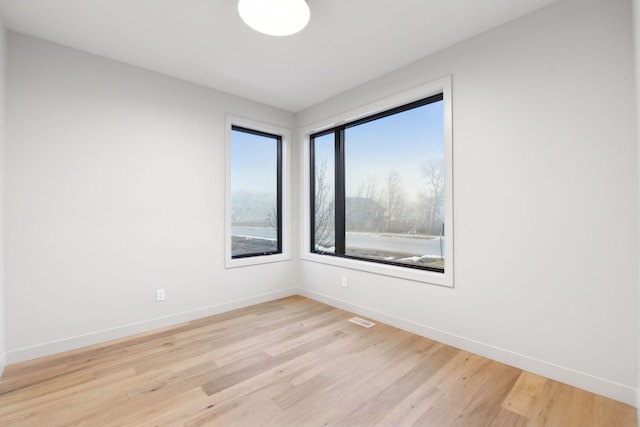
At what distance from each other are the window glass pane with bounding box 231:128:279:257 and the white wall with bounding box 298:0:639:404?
7.25ft

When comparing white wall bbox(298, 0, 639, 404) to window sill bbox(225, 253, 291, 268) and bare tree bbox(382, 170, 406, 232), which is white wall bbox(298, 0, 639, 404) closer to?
bare tree bbox(382, 170, 406, 232)

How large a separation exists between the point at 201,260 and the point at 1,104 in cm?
201

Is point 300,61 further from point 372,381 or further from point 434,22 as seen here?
point 372,381

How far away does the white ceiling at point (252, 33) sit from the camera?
6.80 feet

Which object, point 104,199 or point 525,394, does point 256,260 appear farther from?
point 525,394

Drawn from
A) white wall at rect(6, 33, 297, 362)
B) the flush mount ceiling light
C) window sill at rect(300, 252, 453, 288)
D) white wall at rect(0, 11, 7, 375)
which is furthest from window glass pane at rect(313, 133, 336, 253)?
white wall at rect(0, 11, 7, 375)

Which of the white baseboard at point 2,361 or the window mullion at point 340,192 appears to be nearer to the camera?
the white baseboard at point 2,361

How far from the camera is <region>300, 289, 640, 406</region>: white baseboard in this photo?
181 cm

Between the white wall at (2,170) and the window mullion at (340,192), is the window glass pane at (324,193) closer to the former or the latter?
the window mullion at (340,192)

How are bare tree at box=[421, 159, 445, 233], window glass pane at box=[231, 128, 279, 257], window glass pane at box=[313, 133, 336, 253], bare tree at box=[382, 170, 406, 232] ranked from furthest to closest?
1. window glass pane at box=[313, 133, 336, 253]
2. window glass pane at box=[231, 128, 279, 257]
3. bare tree at box=[382, 170, 406, 232]
4. bare tree at box=[421, 159, 445, 233]

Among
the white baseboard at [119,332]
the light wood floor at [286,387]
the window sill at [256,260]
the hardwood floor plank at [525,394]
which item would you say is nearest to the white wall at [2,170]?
the white baseboard at [119,332]

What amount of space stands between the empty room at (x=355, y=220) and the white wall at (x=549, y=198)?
0.04 ft

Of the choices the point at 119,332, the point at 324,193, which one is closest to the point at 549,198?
the point at 324,193

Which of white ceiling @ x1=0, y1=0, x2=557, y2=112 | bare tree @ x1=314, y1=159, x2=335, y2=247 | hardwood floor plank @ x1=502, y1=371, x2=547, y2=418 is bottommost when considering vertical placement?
hardwood floor plank @ x1=502, y1=371, x2=547, y2=418
